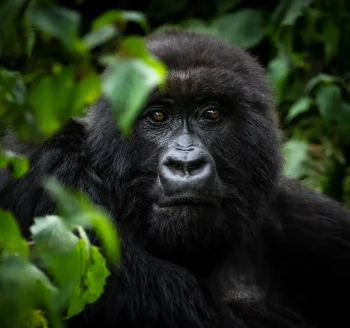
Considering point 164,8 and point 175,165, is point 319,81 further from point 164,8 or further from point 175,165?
point 175,165

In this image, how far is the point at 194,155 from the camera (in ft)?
12.2

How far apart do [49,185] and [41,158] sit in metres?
1.80

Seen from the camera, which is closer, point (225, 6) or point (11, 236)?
point (11, 236)

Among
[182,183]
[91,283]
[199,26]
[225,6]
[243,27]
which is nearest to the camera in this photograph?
[91,283]

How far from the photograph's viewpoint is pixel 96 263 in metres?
2.50

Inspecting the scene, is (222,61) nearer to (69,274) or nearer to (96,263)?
(96,263)

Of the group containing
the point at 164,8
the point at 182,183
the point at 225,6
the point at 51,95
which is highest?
the point at 225,6

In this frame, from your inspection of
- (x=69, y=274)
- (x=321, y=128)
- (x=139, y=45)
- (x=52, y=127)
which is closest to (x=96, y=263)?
(x=69, y=274)

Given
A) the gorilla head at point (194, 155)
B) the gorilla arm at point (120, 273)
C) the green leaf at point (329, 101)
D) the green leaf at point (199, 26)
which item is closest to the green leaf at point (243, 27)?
the green leaf at point (199, 26)

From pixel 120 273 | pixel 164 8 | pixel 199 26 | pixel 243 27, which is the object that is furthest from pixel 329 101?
pixel 120 273

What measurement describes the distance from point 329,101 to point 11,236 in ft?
12.9

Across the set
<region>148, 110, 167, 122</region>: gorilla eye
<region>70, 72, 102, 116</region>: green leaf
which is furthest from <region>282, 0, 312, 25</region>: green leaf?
<region>70, 72, 102, 116</region>: green leaf

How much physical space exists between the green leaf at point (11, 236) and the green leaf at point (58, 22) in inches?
17.6

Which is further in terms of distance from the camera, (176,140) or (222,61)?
(222,61)
